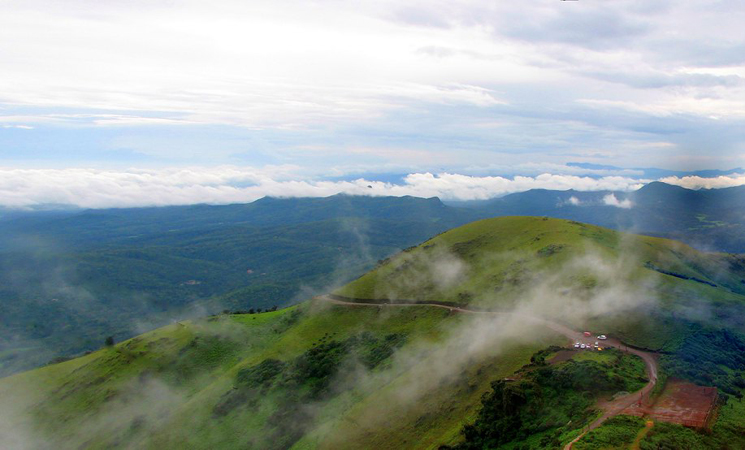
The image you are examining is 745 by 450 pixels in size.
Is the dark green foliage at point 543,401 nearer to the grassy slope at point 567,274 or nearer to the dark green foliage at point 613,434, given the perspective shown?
the dark green foliage at point 613,434

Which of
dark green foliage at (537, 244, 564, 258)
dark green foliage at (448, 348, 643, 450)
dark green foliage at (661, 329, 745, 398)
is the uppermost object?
dark green foliage at (537, 244, 564, 258)

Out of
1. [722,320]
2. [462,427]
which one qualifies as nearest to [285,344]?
[462,427]

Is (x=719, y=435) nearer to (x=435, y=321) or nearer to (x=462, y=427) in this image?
(x=462, y=427)

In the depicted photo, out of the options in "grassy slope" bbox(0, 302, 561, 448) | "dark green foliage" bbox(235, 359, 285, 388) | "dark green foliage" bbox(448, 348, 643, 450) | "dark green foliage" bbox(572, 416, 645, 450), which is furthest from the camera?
"dark green foliage" bbox(235, 359, 285, 388)

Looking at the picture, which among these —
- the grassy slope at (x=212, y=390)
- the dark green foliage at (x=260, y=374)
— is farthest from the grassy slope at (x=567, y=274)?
the dark green foliage at (x=260, y=374)

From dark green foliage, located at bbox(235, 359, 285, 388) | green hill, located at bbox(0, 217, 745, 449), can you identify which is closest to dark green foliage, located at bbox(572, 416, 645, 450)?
green hill, located at bbox(0, 217, 745, 449)

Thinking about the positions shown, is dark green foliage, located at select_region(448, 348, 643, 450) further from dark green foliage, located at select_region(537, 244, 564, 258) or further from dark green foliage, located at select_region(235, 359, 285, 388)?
dark green foliage, located at select_region(235, 359, 285, 388)
